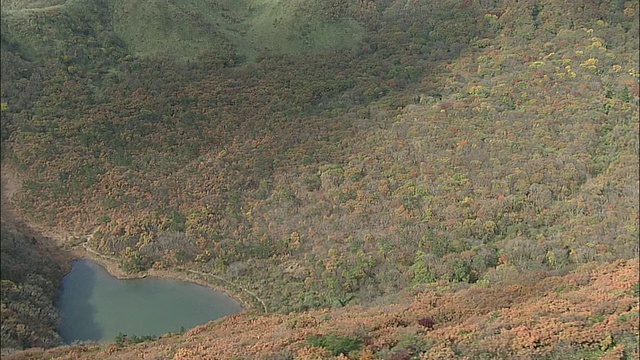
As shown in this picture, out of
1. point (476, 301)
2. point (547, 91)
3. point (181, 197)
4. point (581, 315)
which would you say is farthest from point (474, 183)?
point (181, 197)

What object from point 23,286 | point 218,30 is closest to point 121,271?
point 23,286

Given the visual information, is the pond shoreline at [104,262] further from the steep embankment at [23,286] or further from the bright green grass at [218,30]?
the bright green grass at [218,30]

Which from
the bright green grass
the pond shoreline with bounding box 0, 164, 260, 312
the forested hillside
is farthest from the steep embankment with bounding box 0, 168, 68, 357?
the bright green grass

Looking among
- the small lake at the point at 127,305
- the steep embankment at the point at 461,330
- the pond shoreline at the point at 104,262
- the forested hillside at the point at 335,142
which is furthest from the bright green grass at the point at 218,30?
the steep embankment at the point at 461,330

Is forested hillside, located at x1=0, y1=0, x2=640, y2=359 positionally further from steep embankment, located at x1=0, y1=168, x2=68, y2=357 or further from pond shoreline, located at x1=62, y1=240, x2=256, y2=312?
steep embankment, located at x1=0, y1=168, x2=68, y2=357

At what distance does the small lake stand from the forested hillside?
5.83ft

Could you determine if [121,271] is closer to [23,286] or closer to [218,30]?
[23,286]

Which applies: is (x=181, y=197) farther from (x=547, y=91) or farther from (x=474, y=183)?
(x=547, y=91)

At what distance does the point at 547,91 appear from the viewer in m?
46.4

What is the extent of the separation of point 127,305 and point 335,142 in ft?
64.2

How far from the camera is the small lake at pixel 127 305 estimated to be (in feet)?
116

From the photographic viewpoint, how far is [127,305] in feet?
126

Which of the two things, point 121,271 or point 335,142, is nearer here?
point 121,271

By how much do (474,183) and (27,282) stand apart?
94.0 feet
